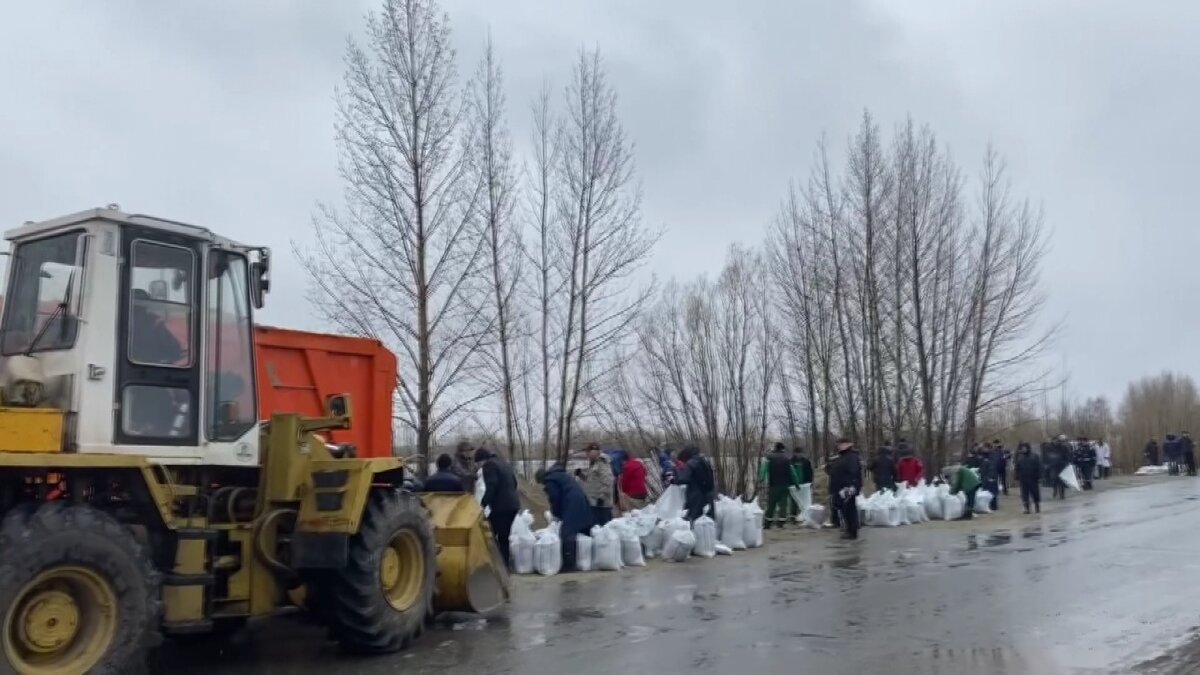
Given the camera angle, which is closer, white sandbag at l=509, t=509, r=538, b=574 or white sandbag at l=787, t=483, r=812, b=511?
white sandbag at l=509, t=509, r=538, b=574

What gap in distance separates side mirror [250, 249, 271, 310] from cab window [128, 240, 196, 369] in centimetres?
53

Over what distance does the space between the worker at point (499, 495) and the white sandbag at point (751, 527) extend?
4.89m

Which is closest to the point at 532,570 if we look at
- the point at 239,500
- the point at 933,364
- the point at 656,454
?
the point at 239,500

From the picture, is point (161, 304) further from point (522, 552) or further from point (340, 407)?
point (522, 552)

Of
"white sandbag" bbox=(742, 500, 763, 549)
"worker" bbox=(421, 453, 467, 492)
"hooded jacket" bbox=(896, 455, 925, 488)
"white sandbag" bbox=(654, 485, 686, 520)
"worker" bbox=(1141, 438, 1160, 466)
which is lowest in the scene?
"white sandbag" bbox=(742, 500, 763, 549)

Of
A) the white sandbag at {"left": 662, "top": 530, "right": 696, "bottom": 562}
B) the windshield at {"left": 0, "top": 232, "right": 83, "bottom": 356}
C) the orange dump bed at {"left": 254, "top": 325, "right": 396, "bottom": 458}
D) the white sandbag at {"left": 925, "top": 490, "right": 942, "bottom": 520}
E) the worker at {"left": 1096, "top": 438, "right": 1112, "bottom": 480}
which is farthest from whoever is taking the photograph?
the worker at {"left": 1096, "top": 438, "right": 1112, "bottom": 480}

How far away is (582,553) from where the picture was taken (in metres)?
13.8

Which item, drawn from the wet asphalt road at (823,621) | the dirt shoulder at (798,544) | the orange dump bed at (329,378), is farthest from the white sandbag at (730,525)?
the orange dump bed at (329,378)

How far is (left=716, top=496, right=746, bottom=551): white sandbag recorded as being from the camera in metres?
16.3

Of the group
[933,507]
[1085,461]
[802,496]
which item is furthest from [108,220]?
[1085,461]

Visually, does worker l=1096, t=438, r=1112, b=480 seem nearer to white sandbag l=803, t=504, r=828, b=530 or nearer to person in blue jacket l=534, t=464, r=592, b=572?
white sandbag l=803, t=504, r=828, b=530

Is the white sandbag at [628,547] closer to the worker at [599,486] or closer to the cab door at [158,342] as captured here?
the worker at [599,486]

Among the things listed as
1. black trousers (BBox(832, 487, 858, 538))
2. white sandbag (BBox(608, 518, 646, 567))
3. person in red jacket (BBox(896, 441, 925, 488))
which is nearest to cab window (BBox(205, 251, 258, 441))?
white sandbag (BBox(608, 518, 646, 567))

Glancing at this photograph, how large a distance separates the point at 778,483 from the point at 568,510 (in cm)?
737
